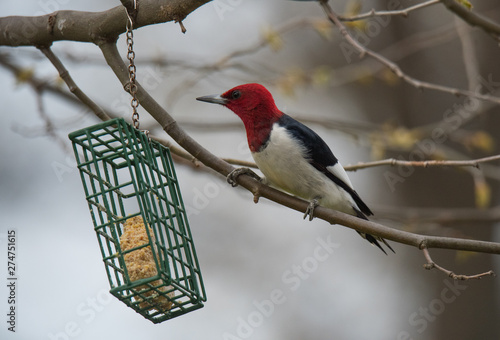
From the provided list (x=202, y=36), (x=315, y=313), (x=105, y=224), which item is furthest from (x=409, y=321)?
(x=105, y=224)

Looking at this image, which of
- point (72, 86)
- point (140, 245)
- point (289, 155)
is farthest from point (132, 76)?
point (289, 155)

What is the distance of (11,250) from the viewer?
19.5 feet

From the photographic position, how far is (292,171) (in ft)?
14.8

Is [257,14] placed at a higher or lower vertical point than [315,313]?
higher

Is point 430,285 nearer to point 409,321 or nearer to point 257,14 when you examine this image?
point 409,321

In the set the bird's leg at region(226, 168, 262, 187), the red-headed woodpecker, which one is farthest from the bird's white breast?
the bird's leg at region(226, 168, 262, 187)

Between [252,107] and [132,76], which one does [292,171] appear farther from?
[132,76]

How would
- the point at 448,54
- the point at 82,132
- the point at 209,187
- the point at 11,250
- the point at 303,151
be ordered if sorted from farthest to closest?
the point at 209,187, the point at 448,54, the point at 11,250, the point at 303,151, the point at 82,132

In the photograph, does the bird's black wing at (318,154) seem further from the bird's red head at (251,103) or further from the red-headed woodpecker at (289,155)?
the bird's red head at (251,103)

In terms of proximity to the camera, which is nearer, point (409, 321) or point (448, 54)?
point (409, 321)

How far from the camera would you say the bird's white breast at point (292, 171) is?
446 centimetres

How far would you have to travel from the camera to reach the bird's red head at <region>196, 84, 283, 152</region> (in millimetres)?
4668

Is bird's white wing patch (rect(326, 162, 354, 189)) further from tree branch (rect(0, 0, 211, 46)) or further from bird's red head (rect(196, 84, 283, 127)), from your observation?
tree branch (rect(0, 0, 211, 46))

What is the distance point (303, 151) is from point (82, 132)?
1.84 m
